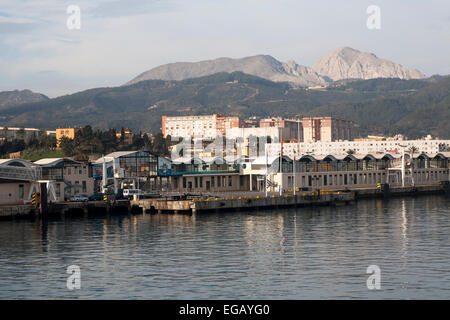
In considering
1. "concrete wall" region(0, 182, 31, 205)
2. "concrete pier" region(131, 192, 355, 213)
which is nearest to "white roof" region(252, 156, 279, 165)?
"concrete pier" region(131, 192, 355, 213)

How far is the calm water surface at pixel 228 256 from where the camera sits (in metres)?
41.8

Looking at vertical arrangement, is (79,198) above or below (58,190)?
below

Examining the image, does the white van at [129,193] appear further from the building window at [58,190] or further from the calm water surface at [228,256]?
the calm water surface at [228,256]

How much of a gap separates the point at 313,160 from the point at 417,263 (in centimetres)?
7786

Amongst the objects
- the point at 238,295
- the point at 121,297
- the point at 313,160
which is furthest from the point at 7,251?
the point at 313,160

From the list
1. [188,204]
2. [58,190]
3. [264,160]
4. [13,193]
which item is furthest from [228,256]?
[264,160]

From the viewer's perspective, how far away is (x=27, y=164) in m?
93.6

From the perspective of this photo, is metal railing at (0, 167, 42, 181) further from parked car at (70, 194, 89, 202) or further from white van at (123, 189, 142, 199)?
white van at (123, 189, 142, 199)

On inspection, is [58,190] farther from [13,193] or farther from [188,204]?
[188,204]

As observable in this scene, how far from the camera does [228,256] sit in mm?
54531

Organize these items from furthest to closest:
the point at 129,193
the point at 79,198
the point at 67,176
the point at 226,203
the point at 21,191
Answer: the point at 67,176
the point at 129,193
the point at 226,203
the point at 79,198
the point at 21,191

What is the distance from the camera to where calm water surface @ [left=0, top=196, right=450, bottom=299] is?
4175 centimetres
